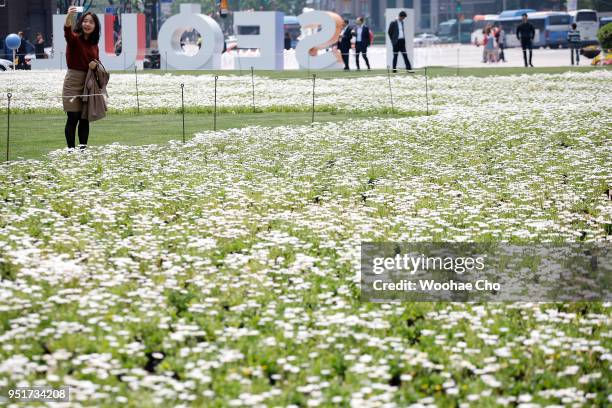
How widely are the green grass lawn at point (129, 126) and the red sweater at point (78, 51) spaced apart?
131 centimetres

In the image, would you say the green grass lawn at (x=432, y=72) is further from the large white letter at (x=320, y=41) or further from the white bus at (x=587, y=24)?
the white bus at (x=587, y=24)

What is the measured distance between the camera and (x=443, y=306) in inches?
241

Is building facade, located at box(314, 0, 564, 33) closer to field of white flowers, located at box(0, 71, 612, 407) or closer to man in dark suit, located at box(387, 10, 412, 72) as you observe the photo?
man in dark suit, located at box(387, 10, 412, 72)

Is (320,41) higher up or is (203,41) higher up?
(203,41)

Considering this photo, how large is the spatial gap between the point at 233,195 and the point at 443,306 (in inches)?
158

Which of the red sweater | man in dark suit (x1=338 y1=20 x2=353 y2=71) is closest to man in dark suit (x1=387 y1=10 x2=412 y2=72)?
man in dark suit (x1=338 y1=20 x2=353 y2=71)

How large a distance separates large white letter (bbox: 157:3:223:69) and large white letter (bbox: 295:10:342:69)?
135 inches

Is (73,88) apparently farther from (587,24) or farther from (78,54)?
(587,24)

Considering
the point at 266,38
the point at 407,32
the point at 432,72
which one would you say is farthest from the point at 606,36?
the point at 266,38

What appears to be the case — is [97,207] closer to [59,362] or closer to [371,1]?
[59,362]

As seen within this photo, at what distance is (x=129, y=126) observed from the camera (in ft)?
59.2

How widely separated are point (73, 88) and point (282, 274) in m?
6.94

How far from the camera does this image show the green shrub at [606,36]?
38969mm

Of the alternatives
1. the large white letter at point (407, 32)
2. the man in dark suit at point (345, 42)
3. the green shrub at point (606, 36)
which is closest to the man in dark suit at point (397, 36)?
the large white letter at point (407, 32)
